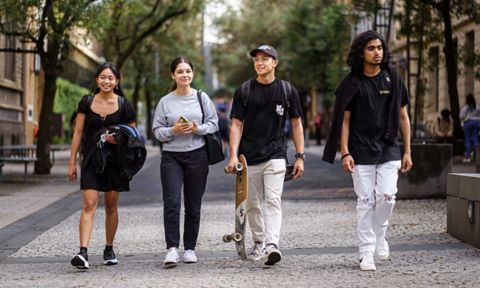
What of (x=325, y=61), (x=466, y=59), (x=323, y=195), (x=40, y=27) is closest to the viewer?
(x=323, y=195)

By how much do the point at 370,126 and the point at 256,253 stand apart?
1.43 metres

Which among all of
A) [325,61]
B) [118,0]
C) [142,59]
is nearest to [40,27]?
[118,0]

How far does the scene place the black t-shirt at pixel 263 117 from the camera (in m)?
7.51

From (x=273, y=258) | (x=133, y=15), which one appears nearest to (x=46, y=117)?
(x=133, y=15)

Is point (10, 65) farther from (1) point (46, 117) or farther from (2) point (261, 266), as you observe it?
(2) point (261, 266)

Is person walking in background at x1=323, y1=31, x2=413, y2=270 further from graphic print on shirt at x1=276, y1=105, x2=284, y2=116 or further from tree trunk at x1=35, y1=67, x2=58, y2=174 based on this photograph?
tree trunk at x1=35, y1=67, x2=58, y2=174

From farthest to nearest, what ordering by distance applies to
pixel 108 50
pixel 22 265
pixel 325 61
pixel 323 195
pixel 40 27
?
1. pixel 325 61
2. pixel 108 50
3. pixel 40 27
4. pixel 323 195
5. pixel 22 265

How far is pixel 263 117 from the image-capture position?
7.51 meters

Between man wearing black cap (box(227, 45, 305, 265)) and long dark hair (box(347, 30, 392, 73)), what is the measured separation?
1.95 ft

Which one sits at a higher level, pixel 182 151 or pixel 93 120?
pixel 93 120

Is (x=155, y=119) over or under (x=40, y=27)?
under

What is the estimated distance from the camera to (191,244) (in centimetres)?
768

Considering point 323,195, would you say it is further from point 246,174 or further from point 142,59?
point 142,59

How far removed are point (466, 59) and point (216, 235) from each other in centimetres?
1597
